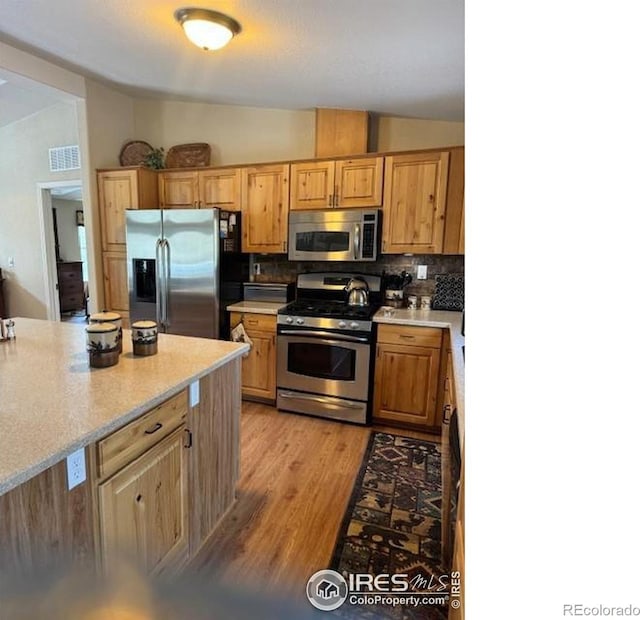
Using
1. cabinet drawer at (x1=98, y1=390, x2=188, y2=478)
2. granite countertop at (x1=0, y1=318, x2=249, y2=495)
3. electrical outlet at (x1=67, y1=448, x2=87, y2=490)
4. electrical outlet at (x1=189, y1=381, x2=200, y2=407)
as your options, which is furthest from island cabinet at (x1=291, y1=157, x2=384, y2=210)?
electrical outlet at (x1=67, y1=448, x2=87, y2=490)

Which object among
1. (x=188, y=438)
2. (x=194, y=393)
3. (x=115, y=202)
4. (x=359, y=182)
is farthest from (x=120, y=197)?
(x=188, y=438)

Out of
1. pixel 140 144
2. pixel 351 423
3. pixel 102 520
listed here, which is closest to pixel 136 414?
pixel 102 520

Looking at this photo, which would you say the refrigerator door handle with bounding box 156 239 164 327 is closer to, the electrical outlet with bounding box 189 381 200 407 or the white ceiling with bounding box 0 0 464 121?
the white ceiling with bounding box 0 0 464 121

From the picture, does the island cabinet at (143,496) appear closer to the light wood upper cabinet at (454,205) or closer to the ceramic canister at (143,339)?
the ceramic canister at (143,339)

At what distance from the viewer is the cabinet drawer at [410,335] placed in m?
2.76

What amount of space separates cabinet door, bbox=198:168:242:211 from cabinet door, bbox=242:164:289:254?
0.25 feet

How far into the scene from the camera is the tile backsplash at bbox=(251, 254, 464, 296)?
3.26 m

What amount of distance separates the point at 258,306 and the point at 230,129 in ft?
6.16

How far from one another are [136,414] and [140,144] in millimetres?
3654

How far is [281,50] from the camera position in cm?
239

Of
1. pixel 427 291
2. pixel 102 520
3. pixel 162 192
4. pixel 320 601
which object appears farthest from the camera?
pixel 162 192

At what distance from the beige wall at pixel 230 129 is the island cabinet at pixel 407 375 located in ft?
6.54

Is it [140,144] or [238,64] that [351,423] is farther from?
[140,144]
